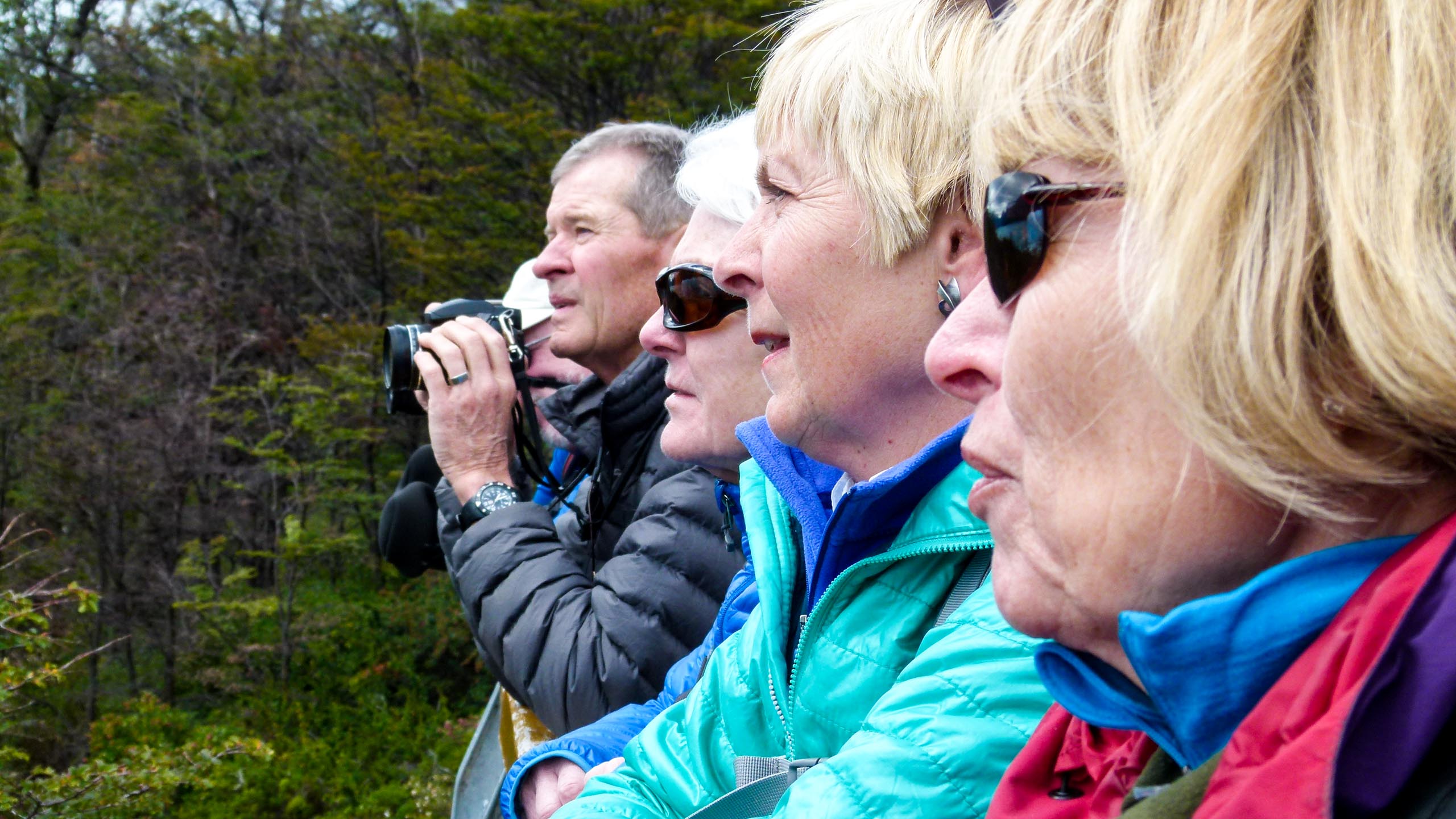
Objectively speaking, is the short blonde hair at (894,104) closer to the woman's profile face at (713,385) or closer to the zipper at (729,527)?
the woman's profile face at (713,385)

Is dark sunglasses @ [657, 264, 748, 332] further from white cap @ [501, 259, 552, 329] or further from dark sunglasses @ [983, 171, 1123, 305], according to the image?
dark sunglasses @ [983, 171, 1123, 305]

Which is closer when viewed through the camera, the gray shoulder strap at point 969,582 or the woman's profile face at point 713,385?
the gray shoulder strap at point 969,582

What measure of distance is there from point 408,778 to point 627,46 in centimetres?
625

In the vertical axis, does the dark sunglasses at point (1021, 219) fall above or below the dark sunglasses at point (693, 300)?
above

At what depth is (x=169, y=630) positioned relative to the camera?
8.58 m

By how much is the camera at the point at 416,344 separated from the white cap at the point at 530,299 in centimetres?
17

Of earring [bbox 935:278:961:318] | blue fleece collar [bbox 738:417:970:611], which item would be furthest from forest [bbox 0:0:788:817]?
earring [bbox 935:278:961:318]

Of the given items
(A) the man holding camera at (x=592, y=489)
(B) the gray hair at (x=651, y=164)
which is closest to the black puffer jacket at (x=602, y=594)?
(A) the man holding camera at (x=592, y=489)

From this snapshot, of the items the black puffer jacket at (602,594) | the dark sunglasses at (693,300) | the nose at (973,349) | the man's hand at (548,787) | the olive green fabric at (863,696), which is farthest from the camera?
the black puffer jacket at (602,594)

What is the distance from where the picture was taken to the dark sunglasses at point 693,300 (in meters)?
2.37

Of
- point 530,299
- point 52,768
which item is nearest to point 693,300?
point 530,299

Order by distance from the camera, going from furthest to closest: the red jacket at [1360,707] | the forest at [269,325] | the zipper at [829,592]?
1. the forest at [269,325]
2. the zipper at [829,592]
3. the red jacket at [1360,707]

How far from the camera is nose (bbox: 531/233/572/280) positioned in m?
3.48

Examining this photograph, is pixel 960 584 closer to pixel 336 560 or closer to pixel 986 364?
pixel 986 364
